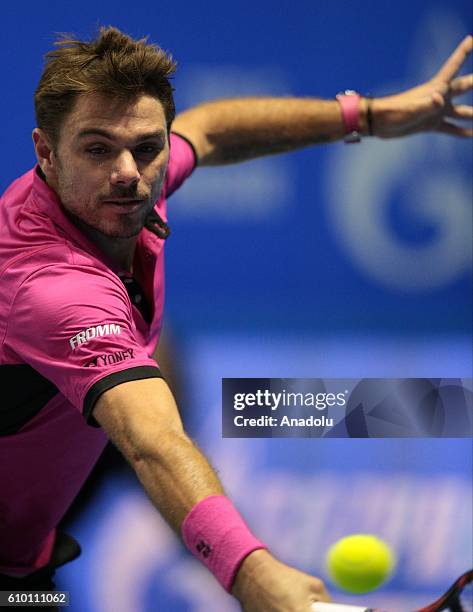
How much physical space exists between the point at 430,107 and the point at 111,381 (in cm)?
180

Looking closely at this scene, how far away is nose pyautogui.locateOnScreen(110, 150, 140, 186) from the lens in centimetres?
204

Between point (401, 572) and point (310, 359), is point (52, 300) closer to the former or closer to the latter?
point (310, 359)

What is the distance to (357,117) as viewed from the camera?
3.04 m

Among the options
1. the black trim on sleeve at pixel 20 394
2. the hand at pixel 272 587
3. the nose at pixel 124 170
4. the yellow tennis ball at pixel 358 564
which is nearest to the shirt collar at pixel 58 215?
the nose at pixel 124 170

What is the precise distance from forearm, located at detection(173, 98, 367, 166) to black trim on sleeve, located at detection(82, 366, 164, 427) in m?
1.19

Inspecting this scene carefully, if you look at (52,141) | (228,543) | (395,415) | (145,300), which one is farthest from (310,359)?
(228,543)

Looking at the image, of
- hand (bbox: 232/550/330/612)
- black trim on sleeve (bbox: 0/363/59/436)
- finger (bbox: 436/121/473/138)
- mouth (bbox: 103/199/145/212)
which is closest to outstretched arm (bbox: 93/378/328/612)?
hand (bbox: 232/550/330/612)

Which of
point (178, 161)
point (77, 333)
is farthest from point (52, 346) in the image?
point (178, 161)

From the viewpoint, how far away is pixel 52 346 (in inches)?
71.9

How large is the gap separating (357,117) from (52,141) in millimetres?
1207

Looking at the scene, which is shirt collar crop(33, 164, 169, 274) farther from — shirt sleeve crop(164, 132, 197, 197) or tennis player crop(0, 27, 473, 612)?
shirt sleeve crop(164, 132, 197, 197)

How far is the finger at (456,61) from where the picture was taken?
3.16 meters

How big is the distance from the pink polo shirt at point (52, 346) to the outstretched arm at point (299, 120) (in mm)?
232

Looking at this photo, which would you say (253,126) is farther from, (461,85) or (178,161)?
(461,85)
